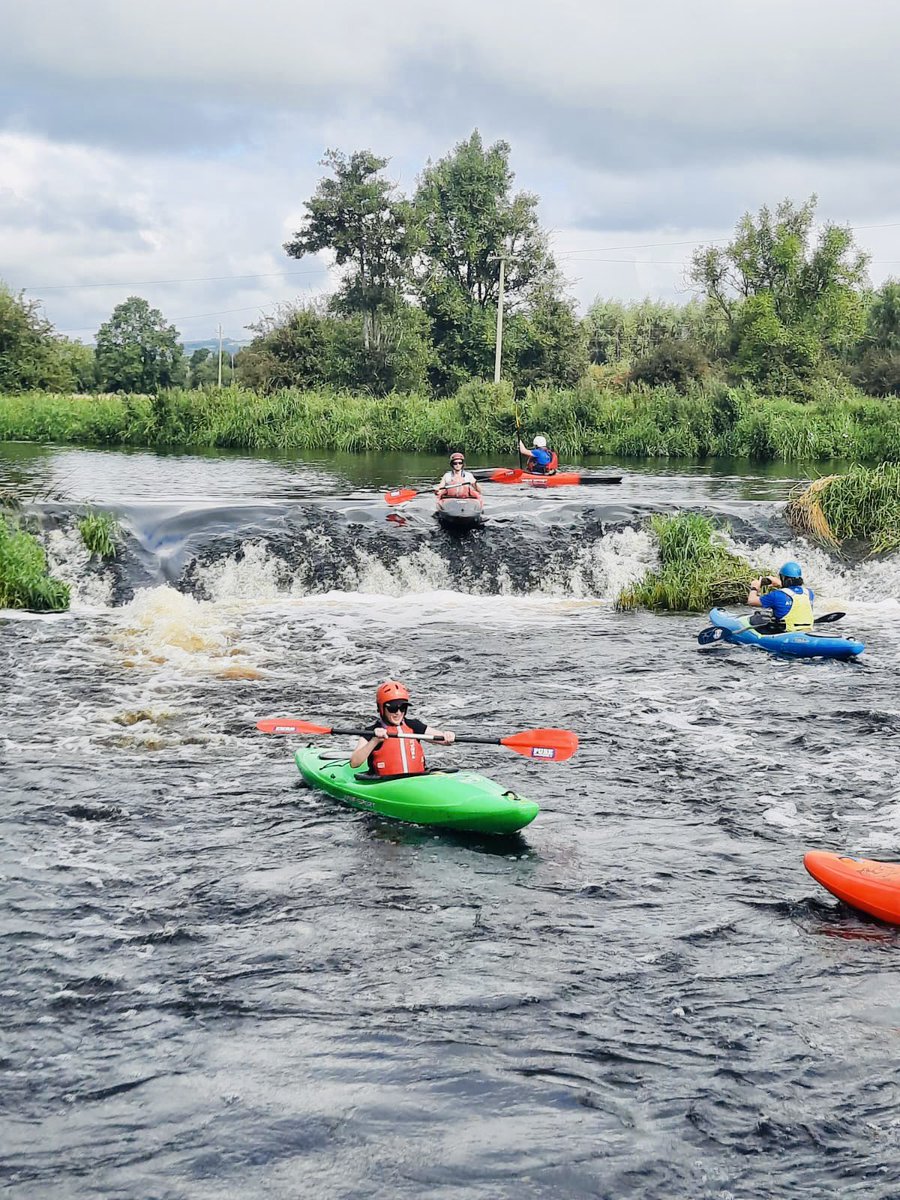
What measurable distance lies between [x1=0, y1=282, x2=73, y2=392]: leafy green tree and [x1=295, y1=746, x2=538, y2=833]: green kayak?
3764 centimetres

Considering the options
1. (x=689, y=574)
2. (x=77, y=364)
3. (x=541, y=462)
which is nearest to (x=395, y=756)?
(x=689, y=574)

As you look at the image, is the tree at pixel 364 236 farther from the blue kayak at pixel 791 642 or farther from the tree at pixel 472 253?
the blue kayak at pixel 791 642

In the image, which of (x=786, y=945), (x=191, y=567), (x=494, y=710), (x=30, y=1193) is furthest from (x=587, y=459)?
(x=30, y=1193)

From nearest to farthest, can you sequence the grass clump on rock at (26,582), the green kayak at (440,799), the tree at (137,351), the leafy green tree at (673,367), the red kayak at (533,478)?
the green kayak at (440,799)
the grass clump on rock at (26,582)
the red kayak at (533,478)
the leafy green tree at (673,367)
the tree at (137,351)

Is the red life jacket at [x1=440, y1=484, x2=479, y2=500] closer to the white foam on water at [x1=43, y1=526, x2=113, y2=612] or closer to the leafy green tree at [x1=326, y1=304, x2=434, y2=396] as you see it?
the white foam on water at [x1=43, y1=526, x2=113, y2=612]

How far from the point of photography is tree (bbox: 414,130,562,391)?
1763 inches

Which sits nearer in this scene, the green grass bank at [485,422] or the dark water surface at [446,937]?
the dark water surface at [446,937]

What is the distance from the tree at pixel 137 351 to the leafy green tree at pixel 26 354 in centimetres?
1389

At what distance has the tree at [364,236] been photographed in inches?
1610

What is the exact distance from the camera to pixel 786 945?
5.38 m

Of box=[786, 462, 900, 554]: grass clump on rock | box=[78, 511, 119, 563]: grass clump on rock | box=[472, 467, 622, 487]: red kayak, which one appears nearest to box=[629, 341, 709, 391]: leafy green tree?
box=[472, 467, 622, 487]: red kayak

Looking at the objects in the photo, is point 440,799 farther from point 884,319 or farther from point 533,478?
point 884,319

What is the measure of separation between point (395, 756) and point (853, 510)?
10.4 meters

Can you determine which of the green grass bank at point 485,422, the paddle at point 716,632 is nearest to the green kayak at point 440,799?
the paddle at point 716,632
